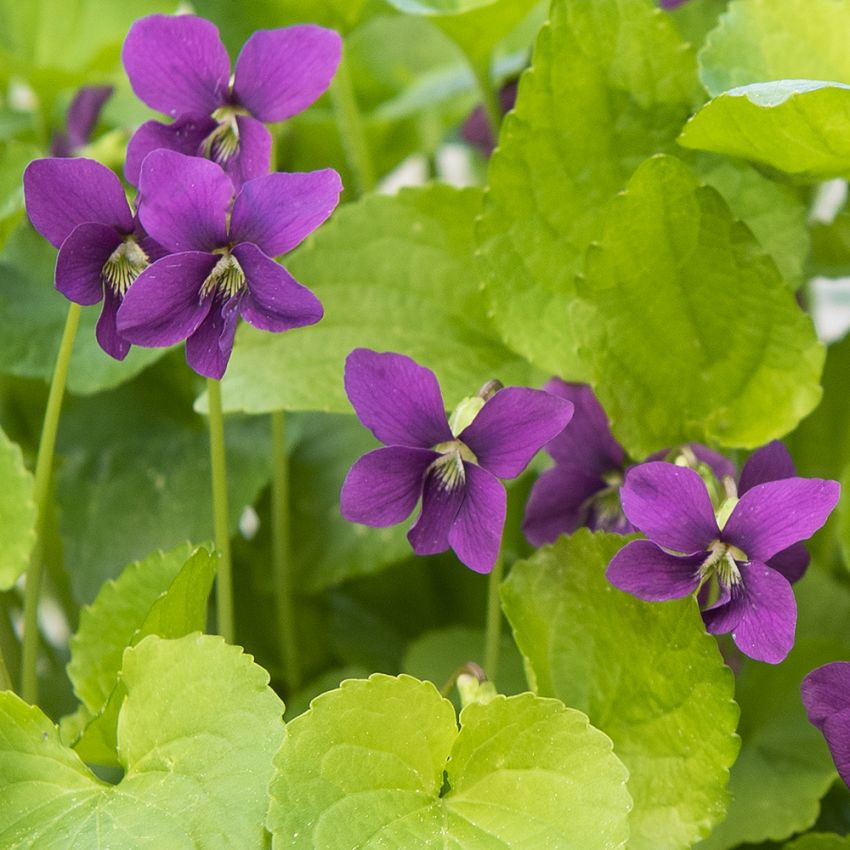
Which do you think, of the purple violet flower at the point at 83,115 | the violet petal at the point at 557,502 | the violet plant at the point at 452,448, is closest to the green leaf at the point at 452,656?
the violet plant at the point at 452,448

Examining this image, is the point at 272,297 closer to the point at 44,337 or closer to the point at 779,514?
the point at 779,514

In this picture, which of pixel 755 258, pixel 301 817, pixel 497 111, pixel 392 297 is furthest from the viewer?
pixel 497 111

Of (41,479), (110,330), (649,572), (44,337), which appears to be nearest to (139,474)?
(44,337)

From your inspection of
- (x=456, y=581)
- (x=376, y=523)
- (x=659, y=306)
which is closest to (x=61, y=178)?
(x=376, y=523)

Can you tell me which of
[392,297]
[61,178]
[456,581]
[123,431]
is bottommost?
[456,581]

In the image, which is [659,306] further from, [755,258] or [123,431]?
[123,431]

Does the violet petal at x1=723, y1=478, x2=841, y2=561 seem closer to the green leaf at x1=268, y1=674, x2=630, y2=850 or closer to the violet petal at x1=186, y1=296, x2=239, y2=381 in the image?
the green leaf at x1=268, y1=674, x2=630, y2=850
